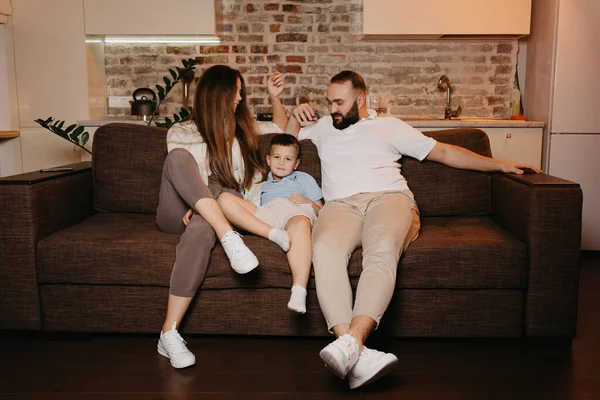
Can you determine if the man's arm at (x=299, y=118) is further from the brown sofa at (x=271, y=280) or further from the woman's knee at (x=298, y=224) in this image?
the brown sofa at (x=271, y=280)

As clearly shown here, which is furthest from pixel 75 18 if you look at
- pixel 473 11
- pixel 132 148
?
pixel 473 11

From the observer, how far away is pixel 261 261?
233 cm

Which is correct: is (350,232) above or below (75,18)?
below

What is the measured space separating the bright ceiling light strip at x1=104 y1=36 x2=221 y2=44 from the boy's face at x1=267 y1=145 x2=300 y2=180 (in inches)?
82.7

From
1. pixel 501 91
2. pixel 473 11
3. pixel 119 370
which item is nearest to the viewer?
pixel 119 370

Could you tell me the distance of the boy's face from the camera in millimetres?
2730

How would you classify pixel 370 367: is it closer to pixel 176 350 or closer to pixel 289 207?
pixel 176 350

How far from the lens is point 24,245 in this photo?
2.41 m

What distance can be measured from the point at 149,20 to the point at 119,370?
291cm

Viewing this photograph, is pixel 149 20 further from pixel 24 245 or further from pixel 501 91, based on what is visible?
pixel 501 91

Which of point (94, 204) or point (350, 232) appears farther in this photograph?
point (94, 204)

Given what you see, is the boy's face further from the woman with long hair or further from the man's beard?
the man's beard

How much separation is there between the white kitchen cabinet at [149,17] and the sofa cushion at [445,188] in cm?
215

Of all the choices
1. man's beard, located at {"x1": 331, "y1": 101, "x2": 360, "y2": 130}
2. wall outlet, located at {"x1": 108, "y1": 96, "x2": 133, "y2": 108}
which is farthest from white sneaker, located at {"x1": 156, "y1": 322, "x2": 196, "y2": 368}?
wall outlet, located at {"x1": 108, "y1": 96, "x2": 133, "y2": 108}
